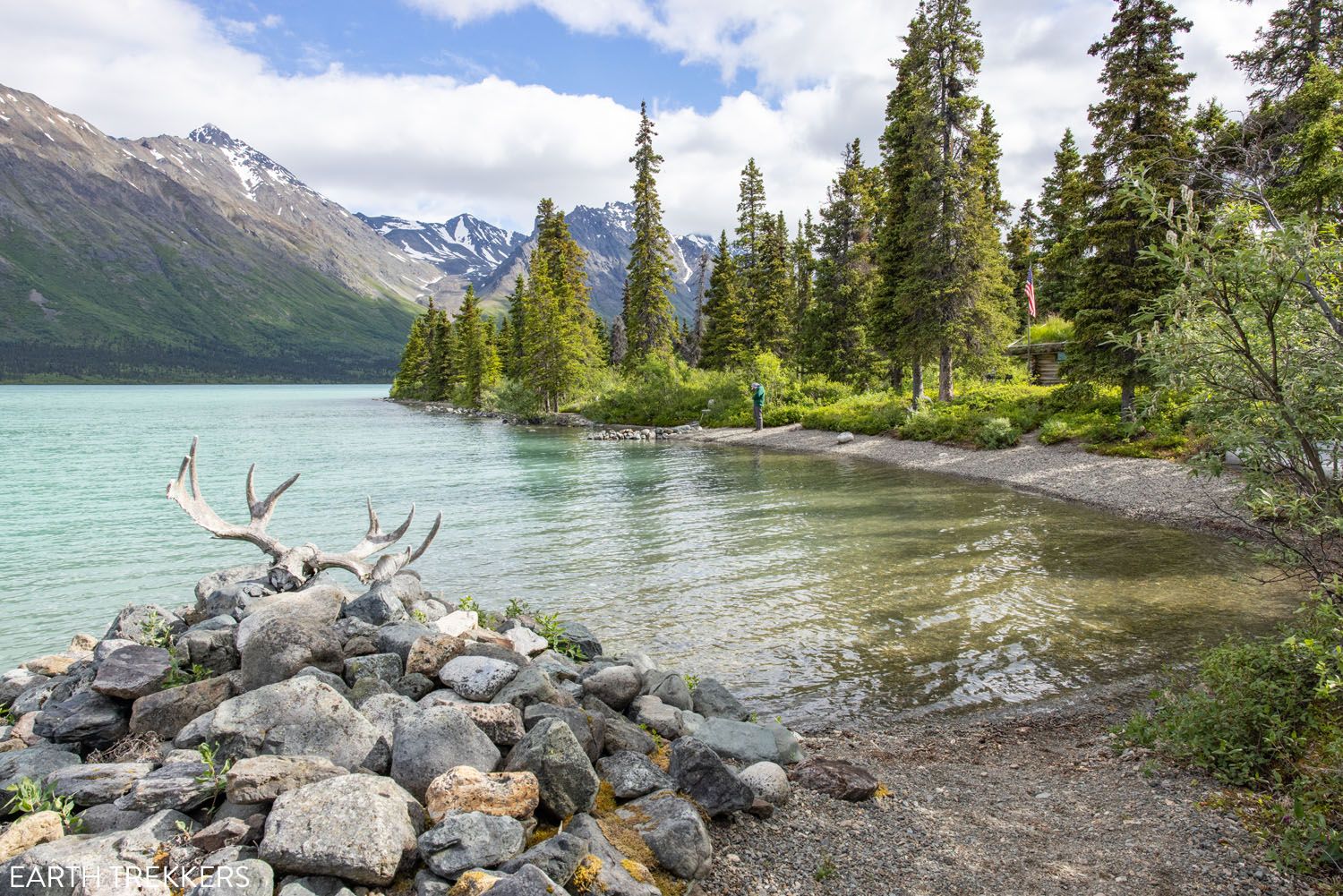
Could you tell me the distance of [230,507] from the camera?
19.4 meters

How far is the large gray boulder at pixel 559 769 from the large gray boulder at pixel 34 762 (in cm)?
290

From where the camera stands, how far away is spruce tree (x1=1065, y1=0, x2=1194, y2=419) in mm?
21266

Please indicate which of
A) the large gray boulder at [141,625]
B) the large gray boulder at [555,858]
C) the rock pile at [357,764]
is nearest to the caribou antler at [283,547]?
the large gray boulder at [141,625]

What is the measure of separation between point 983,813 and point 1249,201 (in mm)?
4956

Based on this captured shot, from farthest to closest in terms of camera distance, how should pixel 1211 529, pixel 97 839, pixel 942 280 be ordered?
1. pixel 942 280
2. pixel 1211 529
3. pixel 97 839

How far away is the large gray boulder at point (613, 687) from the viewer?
6414 millimetres

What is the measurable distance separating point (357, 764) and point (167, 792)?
40.0 inches

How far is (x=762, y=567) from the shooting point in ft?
44.0

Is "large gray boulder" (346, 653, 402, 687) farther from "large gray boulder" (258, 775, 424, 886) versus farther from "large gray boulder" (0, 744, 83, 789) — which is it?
"large gray boulder" (258, 775, 424, 886)

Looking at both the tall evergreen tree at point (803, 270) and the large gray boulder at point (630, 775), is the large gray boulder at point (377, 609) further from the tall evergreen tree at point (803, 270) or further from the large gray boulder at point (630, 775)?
the tall evergreen tree at point (803, 270)

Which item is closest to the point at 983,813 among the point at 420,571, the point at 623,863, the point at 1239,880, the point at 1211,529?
the point at 1239,880

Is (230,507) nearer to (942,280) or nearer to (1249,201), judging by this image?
(1249,201)

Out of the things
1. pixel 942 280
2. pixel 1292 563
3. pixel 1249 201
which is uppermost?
pixel 942 280

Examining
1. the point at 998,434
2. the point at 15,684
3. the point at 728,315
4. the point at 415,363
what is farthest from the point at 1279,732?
the point at 415,363
